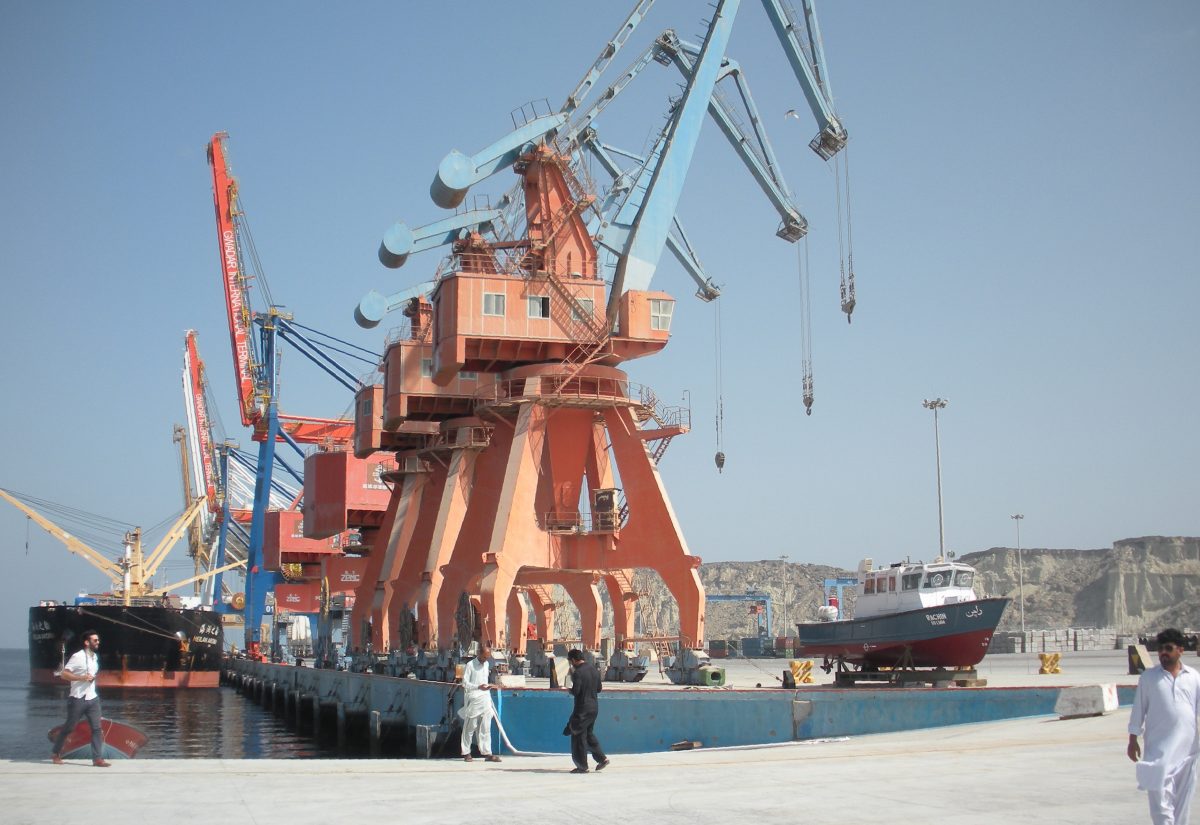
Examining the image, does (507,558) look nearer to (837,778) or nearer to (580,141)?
(580,141)

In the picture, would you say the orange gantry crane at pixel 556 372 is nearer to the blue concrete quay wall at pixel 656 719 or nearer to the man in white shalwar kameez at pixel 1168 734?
the blue concrete quay wall at pixel 656 719

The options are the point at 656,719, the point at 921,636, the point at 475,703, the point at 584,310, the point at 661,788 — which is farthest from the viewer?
the point at 584,310

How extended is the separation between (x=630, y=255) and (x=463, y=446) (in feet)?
30.7

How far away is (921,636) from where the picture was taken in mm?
29719

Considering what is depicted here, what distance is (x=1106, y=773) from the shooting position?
43.0 feet

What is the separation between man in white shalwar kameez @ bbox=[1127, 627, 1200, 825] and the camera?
29.9ft

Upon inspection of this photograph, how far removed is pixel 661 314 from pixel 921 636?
37.4 feet

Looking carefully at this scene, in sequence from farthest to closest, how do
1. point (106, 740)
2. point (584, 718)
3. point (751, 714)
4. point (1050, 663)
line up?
point (1050, 663)
point (751, 714)
point (106, 740)
point (584, 718)

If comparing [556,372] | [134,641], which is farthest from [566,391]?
[134,641]

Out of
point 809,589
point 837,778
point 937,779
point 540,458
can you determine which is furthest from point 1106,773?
point 809,589

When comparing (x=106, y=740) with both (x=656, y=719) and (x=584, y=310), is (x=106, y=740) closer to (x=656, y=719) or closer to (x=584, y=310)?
(x=656, y=719)

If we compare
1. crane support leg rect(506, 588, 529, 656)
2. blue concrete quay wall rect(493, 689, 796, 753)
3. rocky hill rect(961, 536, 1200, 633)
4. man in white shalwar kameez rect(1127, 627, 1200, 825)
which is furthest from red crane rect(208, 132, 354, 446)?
rocky hill rect(961, 536, 1200, 633)

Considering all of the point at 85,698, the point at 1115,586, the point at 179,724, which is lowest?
the point at 179,724

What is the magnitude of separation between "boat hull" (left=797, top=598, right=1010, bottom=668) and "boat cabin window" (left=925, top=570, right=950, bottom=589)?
1.51 m
